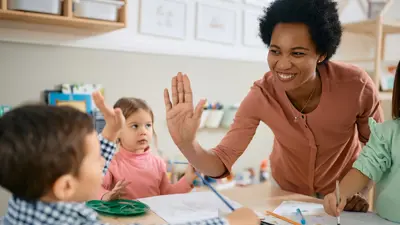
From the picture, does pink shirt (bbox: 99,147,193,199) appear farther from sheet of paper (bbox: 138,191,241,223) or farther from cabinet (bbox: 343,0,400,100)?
cabinet (bbox: 343,0,400,100)

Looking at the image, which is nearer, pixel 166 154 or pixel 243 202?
pixel 243 202

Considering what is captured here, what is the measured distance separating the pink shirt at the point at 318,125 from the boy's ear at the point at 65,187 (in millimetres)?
739

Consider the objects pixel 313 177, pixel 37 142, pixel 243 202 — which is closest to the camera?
pixel 37 142

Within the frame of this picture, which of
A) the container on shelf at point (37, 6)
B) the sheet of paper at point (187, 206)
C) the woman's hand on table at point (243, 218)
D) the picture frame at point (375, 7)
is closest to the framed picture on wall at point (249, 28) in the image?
the picture frame at point (375, 7)

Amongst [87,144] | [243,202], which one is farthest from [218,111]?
[87,144]

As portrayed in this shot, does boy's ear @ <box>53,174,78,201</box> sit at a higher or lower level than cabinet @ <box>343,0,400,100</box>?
lower

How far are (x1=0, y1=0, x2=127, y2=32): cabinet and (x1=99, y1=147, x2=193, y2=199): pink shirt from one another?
0.78 m

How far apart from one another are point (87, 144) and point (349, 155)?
105 cm

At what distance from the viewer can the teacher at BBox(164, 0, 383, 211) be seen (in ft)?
4.45

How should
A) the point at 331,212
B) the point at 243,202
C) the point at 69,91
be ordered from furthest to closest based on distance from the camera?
1. the point at 69,91
2. the point at 243,202
3. the point at 331,212

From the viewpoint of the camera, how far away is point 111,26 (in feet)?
7.27

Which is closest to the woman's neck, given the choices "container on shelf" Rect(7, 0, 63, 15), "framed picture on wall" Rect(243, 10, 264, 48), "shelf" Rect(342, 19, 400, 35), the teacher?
the teacher

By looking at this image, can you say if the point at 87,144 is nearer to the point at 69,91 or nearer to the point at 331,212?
the point at 331,212

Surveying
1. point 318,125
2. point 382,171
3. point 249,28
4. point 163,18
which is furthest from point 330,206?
point 249,28
